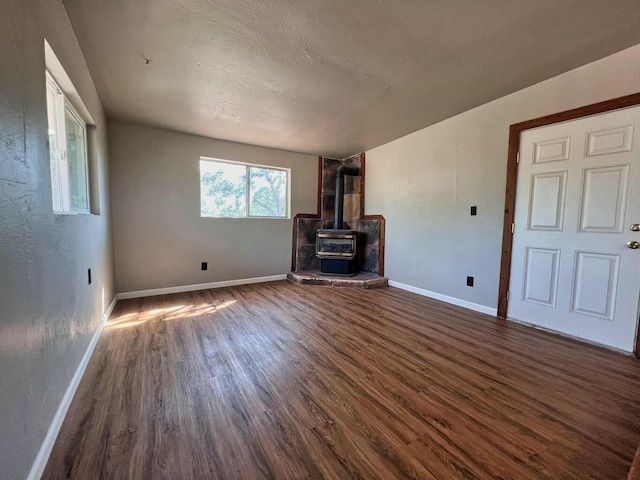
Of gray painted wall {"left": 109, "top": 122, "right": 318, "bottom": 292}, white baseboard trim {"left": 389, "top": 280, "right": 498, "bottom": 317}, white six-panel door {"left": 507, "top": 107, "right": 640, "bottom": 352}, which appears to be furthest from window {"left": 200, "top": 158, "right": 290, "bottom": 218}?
white six-panel door {"left": 507, "top": 107, "right": 640, "bottom": 352}

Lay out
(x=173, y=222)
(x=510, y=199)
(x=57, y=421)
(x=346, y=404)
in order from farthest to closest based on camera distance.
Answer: (x=173, y=222)
(x=510, y=199)
(x=346, y=404)
(x=57, y=421)

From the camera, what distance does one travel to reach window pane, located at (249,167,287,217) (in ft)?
14.4

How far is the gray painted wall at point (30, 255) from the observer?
0.87 metres

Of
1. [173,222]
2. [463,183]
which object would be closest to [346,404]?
[463,183]

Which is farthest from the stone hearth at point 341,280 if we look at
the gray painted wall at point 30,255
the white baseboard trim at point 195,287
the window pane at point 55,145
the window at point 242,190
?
the window pane at point 55,145

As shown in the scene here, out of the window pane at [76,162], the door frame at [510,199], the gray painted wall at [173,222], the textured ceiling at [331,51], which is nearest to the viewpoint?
the textured ceiling at [331,51]

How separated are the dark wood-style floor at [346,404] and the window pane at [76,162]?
1208 mm

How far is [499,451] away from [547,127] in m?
2.78

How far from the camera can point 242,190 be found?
4.29 m

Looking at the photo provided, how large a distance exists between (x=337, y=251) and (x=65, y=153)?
11.4 ft

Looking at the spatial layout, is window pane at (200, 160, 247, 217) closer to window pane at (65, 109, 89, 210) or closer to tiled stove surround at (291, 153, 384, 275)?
tiled stove surround at (291, 153, 384, 275)

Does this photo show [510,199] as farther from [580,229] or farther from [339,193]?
[339,193]

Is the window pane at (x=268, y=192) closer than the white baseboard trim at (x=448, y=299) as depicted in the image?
No

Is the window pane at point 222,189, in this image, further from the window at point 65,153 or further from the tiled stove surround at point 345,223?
the window at point 65,153
